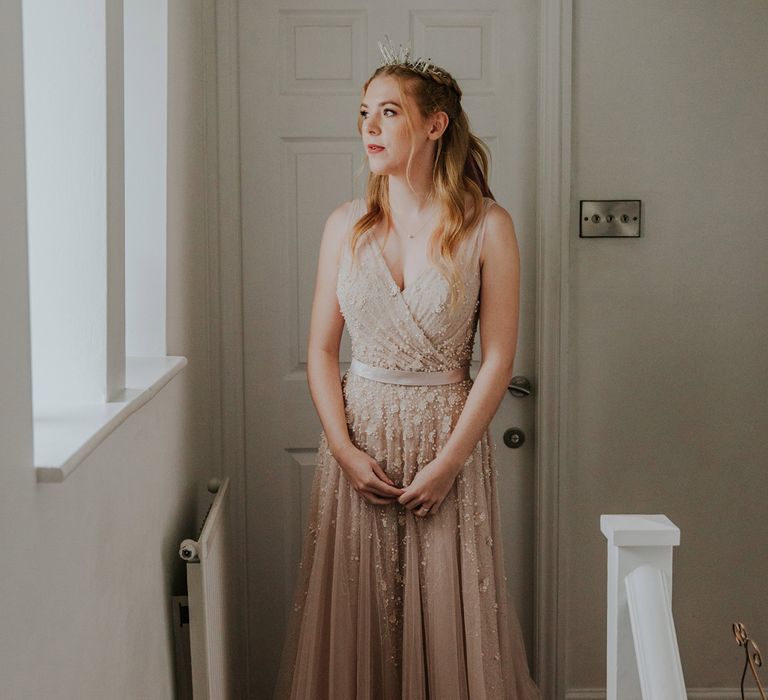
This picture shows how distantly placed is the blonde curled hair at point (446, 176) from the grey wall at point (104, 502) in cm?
42

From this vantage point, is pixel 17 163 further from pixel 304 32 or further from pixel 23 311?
pixel 304 32

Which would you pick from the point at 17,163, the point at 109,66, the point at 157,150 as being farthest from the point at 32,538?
the point at 157,150

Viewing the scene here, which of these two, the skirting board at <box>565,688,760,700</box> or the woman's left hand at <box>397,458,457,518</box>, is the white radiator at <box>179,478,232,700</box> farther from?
the skirting board at <box>565,688,760,700</box>

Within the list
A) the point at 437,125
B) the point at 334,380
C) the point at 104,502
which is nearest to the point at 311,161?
the point at 437,125

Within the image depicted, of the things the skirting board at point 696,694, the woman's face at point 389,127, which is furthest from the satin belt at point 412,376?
the skirting board at point 696,694

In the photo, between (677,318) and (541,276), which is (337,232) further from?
(677,318)

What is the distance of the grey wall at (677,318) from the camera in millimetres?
2406

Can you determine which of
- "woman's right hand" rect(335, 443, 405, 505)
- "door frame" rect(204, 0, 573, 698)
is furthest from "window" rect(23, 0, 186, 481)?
"door frame" rect(204, 0, 573, 698)

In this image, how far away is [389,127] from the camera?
1888 mm

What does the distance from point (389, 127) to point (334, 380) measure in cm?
54

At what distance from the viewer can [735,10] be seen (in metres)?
2.40

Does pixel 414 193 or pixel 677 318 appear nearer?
pixel 414 193

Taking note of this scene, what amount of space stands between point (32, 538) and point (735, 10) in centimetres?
220

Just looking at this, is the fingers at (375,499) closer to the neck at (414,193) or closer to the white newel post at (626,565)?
the neck at (414,193)
